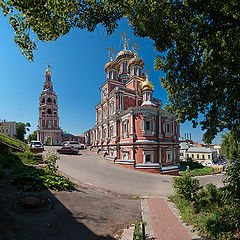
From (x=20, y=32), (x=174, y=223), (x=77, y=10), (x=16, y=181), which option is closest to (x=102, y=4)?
(x=77, y=10)

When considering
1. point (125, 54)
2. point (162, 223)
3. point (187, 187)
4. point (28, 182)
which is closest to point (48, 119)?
point (125, 54)

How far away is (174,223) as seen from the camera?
5.82 metres

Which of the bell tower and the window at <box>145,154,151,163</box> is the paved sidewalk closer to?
the window at <box>145,154,151,163</box>

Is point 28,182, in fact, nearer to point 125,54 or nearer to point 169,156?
point 169,156

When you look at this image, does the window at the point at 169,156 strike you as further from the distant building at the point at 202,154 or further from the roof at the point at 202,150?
the roof at the point at 202,150

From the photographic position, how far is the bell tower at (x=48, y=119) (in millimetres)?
48344

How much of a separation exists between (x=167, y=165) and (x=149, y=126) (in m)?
6.54

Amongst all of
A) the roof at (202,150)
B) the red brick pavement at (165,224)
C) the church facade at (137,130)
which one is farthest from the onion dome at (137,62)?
the roof at (202,150)

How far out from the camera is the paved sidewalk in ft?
16.3

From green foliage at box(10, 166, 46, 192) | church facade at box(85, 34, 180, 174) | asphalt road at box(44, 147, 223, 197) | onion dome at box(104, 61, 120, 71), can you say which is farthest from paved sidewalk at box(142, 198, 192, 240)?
onion dome at box(104, 61, 120, 71)

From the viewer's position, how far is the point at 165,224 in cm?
573

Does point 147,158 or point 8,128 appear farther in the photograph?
point 8,128

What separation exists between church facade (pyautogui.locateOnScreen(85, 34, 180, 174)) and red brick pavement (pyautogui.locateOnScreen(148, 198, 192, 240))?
12.4 m

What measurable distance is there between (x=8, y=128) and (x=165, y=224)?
6855cm
